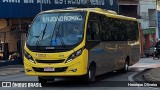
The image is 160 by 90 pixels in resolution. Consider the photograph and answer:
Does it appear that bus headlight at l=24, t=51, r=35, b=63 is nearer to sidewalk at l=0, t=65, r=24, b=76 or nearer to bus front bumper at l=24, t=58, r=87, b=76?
bus front bumper at l=24, t=58, r=87, b=76

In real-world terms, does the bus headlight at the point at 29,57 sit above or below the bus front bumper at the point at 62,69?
above

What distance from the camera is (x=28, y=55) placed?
52.6 feet

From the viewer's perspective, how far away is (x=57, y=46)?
621 inches

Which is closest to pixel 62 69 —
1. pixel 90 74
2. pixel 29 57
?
pixel 29 57

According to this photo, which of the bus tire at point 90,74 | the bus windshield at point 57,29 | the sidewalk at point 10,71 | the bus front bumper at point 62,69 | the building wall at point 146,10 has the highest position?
the bus windshield at point 57,29

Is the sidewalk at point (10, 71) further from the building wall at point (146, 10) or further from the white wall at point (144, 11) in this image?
the building wall at point (146, 10)

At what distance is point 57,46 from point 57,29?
76 cm

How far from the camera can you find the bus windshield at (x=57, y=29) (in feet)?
52.3

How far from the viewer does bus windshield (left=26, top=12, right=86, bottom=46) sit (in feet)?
52.3

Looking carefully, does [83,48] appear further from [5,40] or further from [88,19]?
[5,40]

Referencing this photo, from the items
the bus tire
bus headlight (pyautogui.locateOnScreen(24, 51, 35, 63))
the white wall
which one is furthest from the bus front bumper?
the white wall

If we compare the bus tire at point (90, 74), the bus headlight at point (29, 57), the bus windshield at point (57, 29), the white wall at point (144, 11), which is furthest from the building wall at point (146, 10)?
the bus headlight at point (29, 57)

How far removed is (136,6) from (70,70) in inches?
2110

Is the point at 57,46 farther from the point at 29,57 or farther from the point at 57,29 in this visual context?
the point at 29,57
